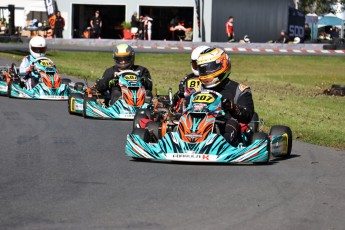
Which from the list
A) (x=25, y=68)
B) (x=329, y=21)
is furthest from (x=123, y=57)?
(x=329, y=21)

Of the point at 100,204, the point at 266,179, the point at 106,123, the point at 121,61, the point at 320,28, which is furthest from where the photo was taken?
the point at 320,28

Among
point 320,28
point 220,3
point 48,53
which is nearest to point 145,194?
point 48,53

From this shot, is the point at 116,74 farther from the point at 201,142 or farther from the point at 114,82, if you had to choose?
the point at 201,142

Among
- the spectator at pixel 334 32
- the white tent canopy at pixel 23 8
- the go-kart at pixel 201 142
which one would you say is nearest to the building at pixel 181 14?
the white tent canopy at pixel 23 8

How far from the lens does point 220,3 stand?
45.7 meters

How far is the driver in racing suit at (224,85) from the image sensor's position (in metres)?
10.3

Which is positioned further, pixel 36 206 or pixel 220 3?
pixel 220 3

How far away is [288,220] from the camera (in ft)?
22.7

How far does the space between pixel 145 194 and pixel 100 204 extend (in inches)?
24.3

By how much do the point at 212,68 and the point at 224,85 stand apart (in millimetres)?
280

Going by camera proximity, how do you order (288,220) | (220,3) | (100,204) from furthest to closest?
(220,3)
(100,204)
(288,220)

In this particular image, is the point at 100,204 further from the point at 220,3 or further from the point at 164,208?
the point at 220,3

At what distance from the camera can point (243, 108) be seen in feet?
34.0

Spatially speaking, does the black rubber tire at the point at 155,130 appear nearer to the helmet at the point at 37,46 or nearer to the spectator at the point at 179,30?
the helmet at the point at 37,46
